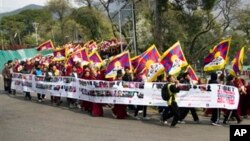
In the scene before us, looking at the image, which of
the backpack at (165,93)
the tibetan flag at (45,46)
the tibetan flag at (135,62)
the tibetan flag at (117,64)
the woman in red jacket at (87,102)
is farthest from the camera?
the tibetan flag at (45,46)

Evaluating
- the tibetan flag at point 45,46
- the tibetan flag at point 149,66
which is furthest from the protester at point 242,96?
the tibetan flag at point 45,46

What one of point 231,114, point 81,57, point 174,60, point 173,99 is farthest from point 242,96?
point 81,57

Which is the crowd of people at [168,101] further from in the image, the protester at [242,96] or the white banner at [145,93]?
the white banner at [145,93]

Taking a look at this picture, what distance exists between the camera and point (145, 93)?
1567cm

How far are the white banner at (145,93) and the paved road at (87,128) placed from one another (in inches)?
24.8

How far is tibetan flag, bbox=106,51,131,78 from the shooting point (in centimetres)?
1628

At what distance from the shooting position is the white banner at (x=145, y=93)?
14.7 meters

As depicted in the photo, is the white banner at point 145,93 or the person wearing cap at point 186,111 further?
the person wearing cap at point 186,111

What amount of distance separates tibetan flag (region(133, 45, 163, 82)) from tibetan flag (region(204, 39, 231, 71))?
158cm

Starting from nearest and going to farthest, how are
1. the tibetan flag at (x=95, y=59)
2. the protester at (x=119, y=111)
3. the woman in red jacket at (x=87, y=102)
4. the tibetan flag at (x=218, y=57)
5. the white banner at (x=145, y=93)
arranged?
the white banner at (x=145, y=93), the tibetan flag at (x=218, y=57), the protester at (x=119, y=111), the woman in red jacket at (x=87, y=102), the tibetan flag at (x=95, y=59)

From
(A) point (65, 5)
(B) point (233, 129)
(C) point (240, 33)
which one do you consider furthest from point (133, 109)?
(A) point (65, 5)

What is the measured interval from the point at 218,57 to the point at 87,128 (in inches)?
189

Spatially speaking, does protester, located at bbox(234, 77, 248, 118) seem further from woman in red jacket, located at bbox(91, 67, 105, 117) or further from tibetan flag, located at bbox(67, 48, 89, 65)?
tibetan flag, located at bbox(67, 48, 89, 65)

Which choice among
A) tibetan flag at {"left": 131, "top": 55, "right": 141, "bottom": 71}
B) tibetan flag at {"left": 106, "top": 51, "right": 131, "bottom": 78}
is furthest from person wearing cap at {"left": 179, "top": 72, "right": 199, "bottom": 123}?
tibetan flag at {"left": 131, "top": 55, "right": 141, "bottom": 71}
